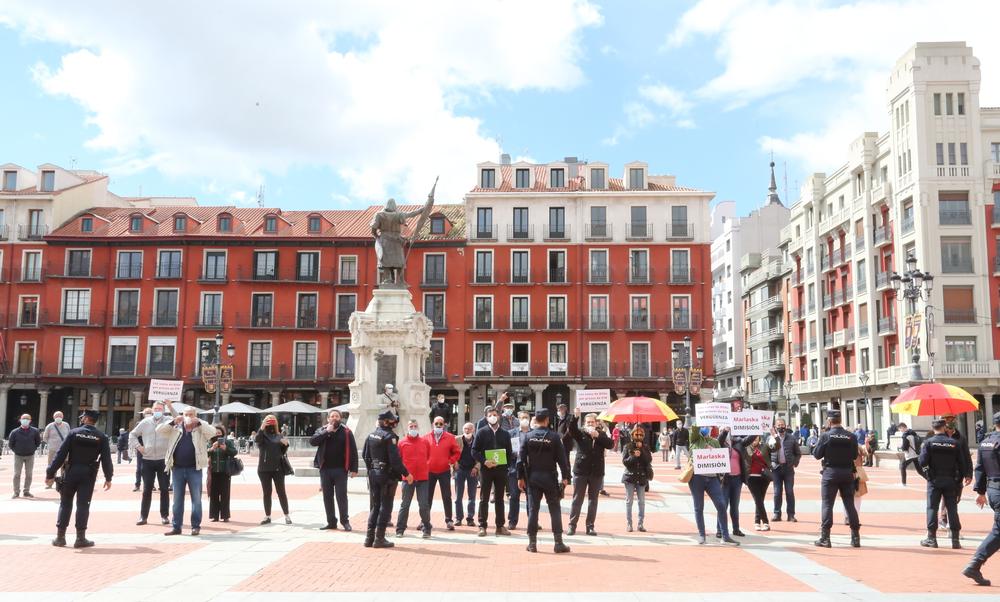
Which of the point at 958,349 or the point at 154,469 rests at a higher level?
the point at 958,349

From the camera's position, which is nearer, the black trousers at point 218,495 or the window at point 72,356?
the black trousers at point 218,495

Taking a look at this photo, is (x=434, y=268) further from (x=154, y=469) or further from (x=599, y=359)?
(x=154, y=469)

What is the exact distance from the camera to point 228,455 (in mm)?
14242

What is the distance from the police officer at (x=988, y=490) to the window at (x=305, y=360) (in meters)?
48.4

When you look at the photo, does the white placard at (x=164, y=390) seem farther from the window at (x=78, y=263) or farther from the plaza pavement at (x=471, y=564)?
the window at (x=78, y=263)

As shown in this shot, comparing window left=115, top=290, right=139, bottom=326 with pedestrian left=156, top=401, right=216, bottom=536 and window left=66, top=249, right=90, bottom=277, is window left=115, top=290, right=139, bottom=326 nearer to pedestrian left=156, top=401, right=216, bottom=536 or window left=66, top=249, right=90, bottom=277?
window left=66, top=249, right=90, bottom=277

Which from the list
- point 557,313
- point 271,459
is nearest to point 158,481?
point 271,459

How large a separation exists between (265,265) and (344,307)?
18.3ft

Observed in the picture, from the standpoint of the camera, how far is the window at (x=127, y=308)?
184ft

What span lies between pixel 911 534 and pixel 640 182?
46.2 metres

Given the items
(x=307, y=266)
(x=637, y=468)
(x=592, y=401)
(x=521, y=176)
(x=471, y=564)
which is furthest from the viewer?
(x=521, y=176)

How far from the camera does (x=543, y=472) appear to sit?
37.4 feet

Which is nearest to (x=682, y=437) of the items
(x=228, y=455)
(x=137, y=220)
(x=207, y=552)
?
(x=228, y=455)

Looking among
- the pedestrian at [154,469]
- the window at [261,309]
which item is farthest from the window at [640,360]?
the pedestrian at [154,469]
